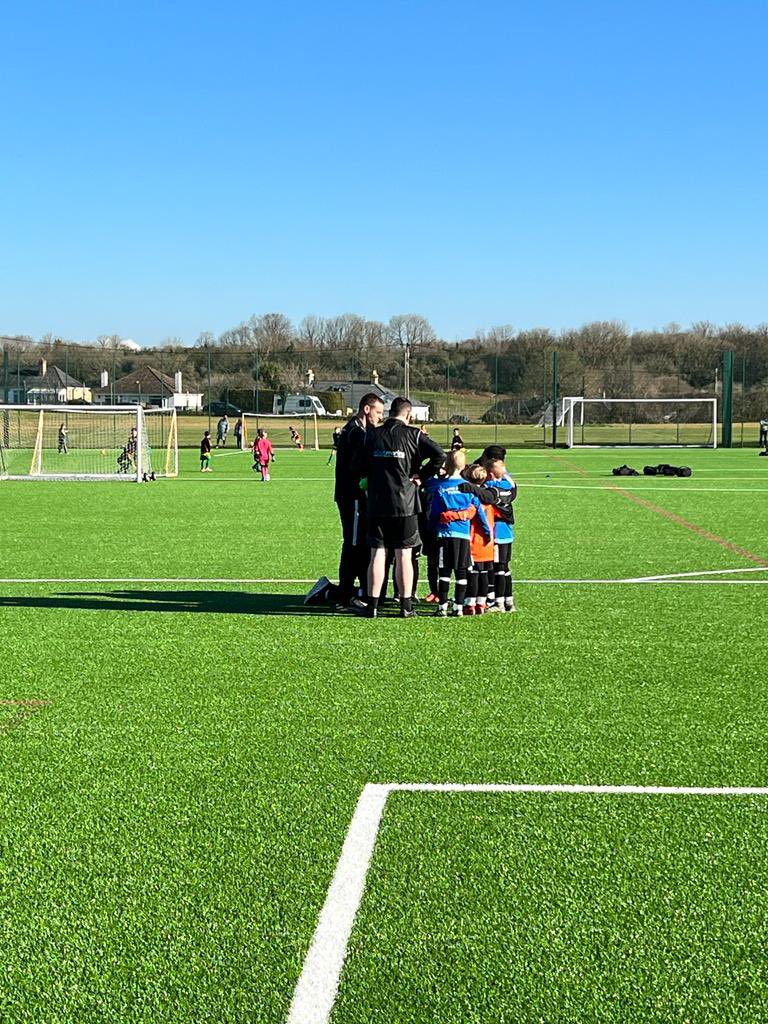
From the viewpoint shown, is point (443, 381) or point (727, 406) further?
point (443, 381)

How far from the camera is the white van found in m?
71.9

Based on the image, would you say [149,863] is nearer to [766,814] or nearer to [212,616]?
[766,814]

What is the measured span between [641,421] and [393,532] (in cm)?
6207

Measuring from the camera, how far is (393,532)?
10539 millimetres

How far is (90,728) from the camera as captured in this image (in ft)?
22.1

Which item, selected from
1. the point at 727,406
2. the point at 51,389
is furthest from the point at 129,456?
the point at 727,406

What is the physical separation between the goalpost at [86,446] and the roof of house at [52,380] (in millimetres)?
1794

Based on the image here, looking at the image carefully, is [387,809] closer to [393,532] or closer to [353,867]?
[353,867]

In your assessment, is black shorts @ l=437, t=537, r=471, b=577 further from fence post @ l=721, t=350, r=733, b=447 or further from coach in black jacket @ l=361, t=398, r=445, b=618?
fence post @ l=721, t=350, r=733, b=447

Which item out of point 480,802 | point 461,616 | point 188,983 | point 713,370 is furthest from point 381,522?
point 713,370

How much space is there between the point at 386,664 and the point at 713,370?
6381 centimetres

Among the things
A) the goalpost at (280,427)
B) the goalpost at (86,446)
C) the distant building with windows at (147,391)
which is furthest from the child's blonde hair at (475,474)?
the distant building with windows at (147,391)

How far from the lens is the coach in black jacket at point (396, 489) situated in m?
10.4

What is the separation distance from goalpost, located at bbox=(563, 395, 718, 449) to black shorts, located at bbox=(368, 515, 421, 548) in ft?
178
